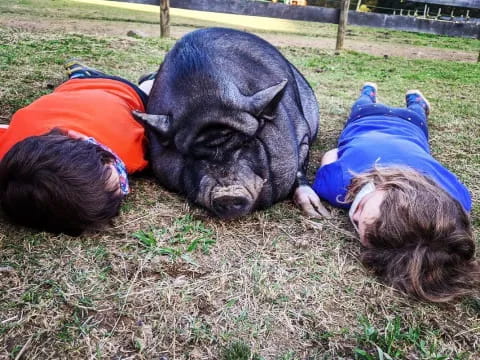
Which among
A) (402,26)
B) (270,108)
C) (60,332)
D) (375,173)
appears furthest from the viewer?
(402,26)

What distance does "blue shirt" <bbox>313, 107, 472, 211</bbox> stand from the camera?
8.86ft

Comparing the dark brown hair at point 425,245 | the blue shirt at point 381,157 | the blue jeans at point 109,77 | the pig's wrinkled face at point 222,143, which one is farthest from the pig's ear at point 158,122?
the dark brown hair at point 425,245

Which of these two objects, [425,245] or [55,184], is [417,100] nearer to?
[425,245]

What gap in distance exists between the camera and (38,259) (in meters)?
2.20

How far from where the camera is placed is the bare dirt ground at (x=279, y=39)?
9023mm

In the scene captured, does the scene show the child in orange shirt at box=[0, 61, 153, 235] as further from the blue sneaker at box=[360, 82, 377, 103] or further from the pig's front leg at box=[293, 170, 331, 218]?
the blue sneaker at box=[360, 82, 377, 103]

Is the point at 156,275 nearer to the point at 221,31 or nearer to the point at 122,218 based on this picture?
the point at 122,218

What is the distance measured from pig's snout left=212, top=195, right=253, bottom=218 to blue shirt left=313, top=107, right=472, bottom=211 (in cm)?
64

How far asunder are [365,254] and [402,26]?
31.7 feet

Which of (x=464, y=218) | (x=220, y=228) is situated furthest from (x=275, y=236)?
(x=464, y=218)

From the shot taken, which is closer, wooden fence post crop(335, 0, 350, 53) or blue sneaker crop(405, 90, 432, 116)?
blue sneaker crop(405, 90, 432, 116)

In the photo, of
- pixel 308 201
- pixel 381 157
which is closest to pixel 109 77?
pixel 308 201

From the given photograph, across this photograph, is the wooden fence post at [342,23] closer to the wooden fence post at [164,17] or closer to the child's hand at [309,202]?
the wooden fence post at [164,17]

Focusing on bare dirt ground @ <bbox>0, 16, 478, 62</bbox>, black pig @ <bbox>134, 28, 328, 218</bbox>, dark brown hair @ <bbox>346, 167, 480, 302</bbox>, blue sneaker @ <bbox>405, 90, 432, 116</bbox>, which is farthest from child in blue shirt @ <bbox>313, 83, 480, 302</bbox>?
bare dirt ground @ <bbox>0, 16, 478, 62</bbox>
